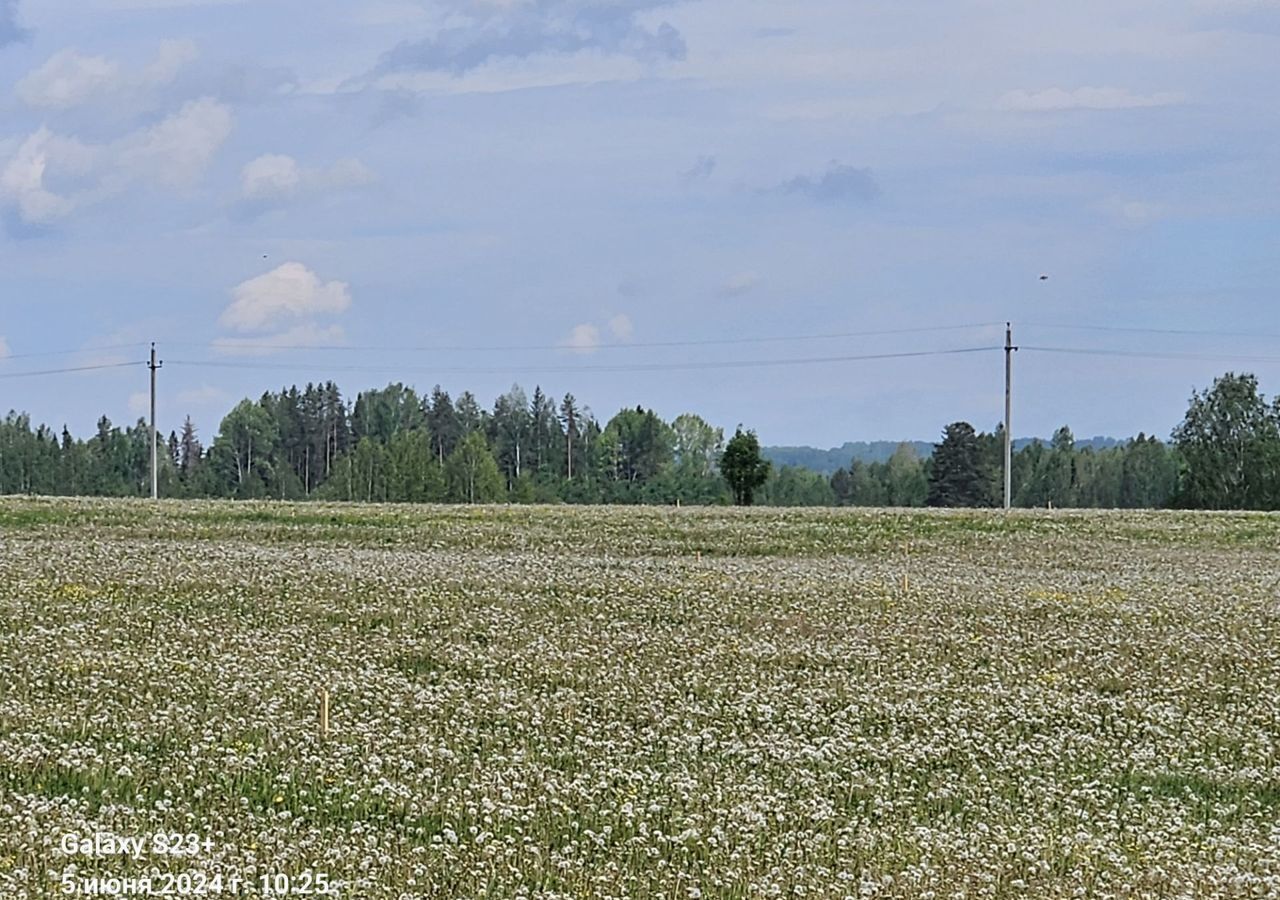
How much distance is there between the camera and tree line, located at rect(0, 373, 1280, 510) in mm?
129500

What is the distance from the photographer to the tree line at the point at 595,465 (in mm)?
129500

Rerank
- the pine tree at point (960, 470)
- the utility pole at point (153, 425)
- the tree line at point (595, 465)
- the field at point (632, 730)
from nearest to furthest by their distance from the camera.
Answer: the field at point (632, 730), the utility pole at point (153, 425), the tree line at point (595, 465), the pine tree at point (960, 470)

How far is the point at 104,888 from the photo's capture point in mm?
10570

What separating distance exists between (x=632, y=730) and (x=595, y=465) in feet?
568

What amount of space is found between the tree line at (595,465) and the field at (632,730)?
100 meters

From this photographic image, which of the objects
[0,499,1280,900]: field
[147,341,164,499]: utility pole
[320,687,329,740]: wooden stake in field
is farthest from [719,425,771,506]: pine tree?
[320,687,329,740]: wooden stake in field

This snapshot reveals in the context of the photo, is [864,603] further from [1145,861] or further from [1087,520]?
[1087,520]

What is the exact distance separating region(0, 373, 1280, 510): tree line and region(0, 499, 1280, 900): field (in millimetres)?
100084

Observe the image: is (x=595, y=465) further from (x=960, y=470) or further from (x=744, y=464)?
(x=744, y=464)

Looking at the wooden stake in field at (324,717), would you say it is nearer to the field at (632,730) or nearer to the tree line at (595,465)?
the field at (632,730)

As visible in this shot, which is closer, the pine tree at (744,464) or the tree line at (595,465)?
the pine tree at (744,464)

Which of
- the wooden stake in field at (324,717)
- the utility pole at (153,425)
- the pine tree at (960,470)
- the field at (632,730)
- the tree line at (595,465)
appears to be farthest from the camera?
the pine tree at (960,470)

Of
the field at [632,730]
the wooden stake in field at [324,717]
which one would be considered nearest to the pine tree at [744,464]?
the field at [632,730]

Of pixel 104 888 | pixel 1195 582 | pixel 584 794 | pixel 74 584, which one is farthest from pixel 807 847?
pixel 1195 582
